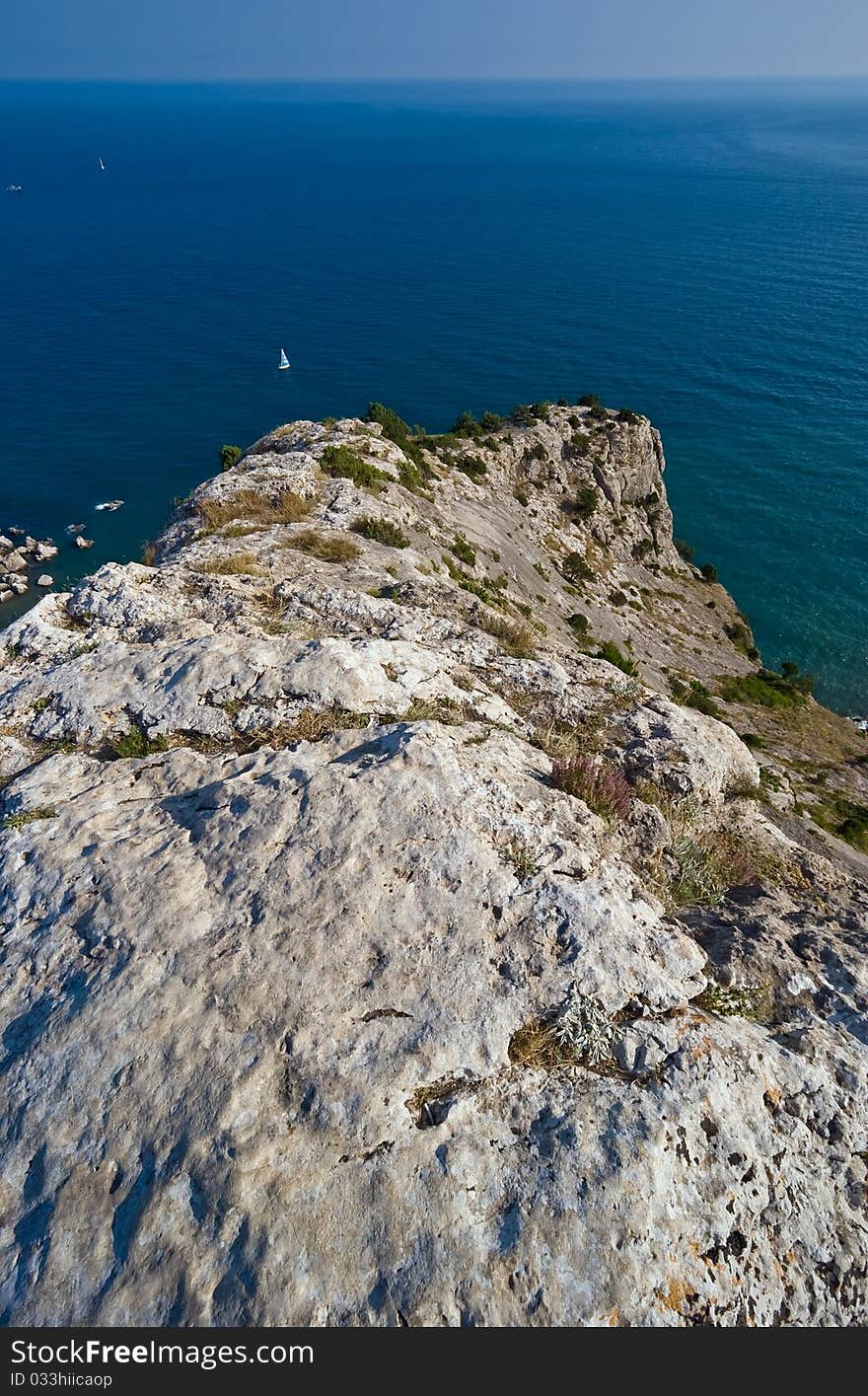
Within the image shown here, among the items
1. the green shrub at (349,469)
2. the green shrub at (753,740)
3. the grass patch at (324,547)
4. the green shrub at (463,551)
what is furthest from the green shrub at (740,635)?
the grass patch at (324,547)

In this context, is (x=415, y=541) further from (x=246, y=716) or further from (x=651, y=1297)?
(x=651, y=1297)

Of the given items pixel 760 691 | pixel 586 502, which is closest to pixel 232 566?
pixel 760 691

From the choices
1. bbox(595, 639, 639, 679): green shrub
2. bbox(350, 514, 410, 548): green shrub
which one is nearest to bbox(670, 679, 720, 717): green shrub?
bbox(595, 639, 639, 679): green shrub

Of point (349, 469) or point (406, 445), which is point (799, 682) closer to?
point (406, 445)

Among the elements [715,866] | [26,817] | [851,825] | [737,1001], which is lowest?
[851,825]

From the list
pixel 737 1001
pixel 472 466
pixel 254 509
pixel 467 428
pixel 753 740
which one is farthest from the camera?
pixel 467 428

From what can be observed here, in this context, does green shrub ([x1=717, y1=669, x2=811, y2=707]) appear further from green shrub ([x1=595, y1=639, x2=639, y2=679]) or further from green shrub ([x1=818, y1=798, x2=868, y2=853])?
green shrub ([x1=818, y1=798, x2=868, y2=853])

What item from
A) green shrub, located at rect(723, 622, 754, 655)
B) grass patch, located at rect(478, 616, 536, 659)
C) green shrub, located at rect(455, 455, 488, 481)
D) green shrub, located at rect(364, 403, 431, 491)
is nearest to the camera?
grass patch, located at rect(478, 616, 536, 659)
